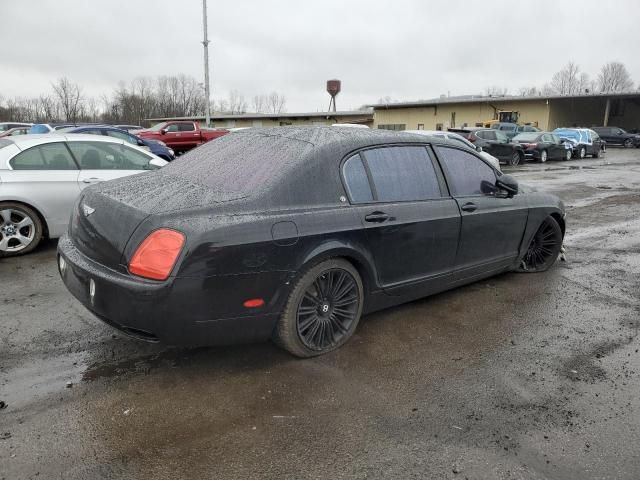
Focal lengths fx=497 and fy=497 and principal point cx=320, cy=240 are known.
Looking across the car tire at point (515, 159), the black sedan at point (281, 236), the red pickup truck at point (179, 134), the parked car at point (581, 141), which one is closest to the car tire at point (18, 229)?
the black sedan at point (281, 236)

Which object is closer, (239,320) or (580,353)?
(239,320)

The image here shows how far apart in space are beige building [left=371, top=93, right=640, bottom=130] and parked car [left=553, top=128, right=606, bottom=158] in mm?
11308

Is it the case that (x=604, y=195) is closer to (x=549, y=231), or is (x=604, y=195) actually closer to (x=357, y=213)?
(x=549, y=231)

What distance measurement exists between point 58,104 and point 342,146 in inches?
3285

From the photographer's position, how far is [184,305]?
9.30ft

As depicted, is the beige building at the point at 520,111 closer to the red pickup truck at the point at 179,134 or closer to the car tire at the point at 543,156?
the car tire at the point at 543,156

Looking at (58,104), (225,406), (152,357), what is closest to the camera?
(225,406)

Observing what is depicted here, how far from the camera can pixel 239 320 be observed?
3045 mm

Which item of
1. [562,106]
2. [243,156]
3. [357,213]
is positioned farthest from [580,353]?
[562,106]

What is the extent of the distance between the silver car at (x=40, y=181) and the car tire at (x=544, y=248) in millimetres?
5135

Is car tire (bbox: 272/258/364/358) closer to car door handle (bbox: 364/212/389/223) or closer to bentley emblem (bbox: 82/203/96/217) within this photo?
car door handle (bbox: 364/212/389/223)

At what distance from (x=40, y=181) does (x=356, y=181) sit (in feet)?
13.9

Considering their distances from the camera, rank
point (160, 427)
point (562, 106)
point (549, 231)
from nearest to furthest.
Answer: point (160, 427) < point (549, 231) < point (562, 106)

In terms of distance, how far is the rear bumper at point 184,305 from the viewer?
2822 mm
